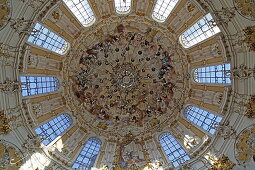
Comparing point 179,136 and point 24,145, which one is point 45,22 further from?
point 179,136

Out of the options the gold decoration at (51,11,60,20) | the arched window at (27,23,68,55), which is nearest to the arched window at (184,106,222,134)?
the arched window at (27,23,68,55)

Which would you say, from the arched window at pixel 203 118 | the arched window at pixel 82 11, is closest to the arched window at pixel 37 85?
the arched window at pixel 82 11

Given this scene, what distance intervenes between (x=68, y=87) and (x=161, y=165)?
11677 millimetres

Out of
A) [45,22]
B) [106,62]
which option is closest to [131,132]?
[106,62]

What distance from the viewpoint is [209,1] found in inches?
849

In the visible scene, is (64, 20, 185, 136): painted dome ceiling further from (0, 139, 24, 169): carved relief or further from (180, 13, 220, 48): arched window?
(0, 139, 24, 169): carved relief

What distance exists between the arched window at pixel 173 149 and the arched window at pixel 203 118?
2666mm

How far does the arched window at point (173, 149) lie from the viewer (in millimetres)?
24500

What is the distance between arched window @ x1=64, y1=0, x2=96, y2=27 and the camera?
25328 millimetres

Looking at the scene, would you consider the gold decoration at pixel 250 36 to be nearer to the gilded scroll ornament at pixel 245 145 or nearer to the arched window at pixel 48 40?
the gilded scroll ornament at pixel 245 145

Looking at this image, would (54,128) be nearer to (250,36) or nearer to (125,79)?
(125,79)

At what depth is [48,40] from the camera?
25344 millimetres

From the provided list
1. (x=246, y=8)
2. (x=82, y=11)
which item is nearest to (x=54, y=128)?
(x=82, y=11)

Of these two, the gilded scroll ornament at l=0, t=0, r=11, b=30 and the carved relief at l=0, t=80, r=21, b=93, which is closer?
the gilded scroll ornament at l=0, t=0, r=11, b=30
